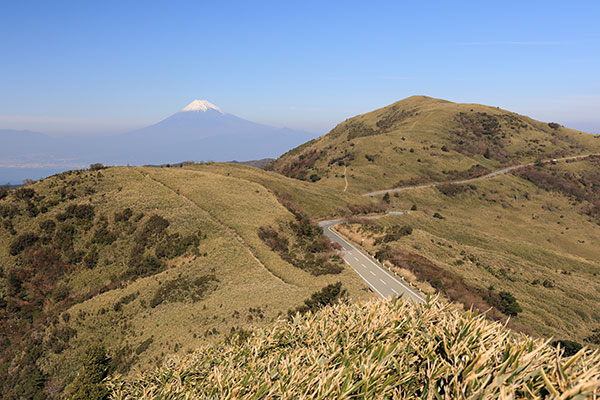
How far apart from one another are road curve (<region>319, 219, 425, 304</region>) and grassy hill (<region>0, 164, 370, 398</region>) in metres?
1.97

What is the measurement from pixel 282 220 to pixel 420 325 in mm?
40701

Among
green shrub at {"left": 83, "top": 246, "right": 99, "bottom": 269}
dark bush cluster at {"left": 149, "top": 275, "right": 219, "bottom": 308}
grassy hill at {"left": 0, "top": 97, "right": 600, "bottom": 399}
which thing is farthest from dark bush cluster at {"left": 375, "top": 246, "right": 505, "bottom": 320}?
green shrub at {"left": 83, "top": 246, "right": 99, "bottom": 269}

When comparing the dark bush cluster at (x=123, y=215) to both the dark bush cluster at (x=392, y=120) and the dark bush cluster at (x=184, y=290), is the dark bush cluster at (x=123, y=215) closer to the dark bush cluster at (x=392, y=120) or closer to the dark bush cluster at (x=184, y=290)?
the dark bush cluster at (x=184, y=290)

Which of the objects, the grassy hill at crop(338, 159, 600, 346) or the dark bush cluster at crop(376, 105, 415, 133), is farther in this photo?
the dark bush cluster at crop(376, 105, 415, 133)

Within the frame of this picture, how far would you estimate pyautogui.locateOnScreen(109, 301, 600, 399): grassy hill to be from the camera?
5.48 metres

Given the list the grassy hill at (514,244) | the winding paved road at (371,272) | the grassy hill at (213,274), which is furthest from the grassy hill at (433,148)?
the winding paved road at (371,272)

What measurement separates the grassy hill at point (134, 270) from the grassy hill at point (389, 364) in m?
13.0

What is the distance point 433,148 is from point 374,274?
369 ft

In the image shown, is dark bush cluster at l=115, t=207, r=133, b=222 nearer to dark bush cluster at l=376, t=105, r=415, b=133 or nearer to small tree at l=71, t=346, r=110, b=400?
small tree at l=71, t=346, r=110, b=400

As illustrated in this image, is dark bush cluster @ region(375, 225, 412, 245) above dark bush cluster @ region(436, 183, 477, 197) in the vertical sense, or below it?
below

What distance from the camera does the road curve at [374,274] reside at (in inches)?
1192

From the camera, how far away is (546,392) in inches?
212

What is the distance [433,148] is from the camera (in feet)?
429

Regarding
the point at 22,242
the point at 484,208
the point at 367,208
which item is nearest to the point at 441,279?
the point at 367,208
